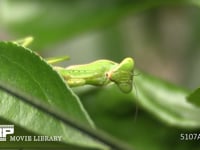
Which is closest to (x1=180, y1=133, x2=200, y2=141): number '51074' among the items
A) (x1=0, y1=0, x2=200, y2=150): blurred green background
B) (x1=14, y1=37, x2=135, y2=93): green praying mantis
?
(x1=0, y1=0, x2=200, y2=150): blurred green background

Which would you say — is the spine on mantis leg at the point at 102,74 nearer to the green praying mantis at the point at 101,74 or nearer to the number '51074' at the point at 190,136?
the green praying mantis at the point at 101,74

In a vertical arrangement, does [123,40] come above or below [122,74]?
above

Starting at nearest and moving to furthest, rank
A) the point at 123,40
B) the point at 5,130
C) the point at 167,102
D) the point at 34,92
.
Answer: the point at 34,92, the point at 5,130, the point at 167,102, the point at 123,40

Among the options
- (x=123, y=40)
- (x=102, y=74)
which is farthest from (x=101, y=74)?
(x=123, y=40)

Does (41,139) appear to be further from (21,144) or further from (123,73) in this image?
(123,73)

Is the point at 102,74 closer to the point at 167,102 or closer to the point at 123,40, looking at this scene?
the point at 167,102

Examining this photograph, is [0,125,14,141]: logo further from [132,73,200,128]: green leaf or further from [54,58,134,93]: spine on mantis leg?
[132,73,200,128]: green leaf
